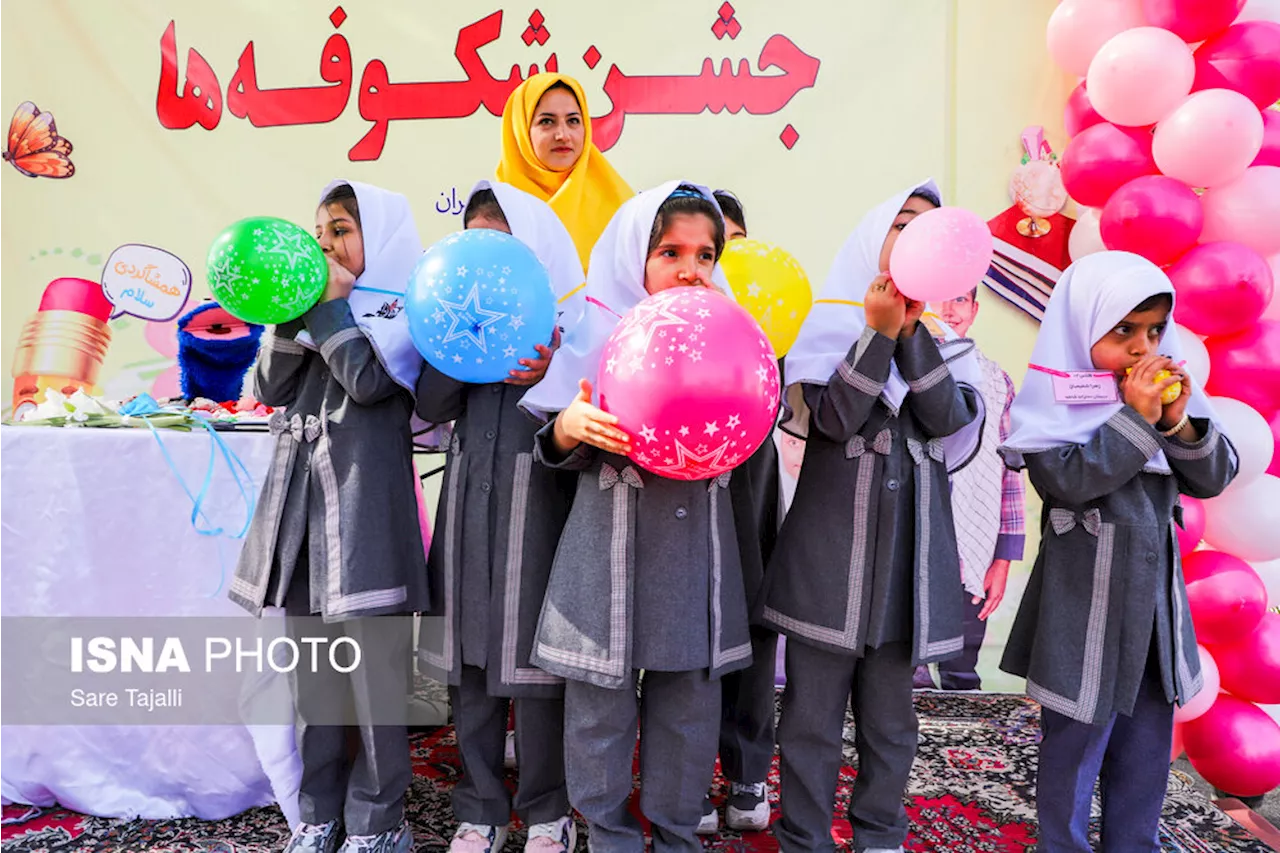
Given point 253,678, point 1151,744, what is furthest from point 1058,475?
point 253,678

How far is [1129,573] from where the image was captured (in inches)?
63.8

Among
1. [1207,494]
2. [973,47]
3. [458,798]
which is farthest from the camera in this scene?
[973,47]

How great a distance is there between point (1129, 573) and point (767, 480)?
2.57 feet

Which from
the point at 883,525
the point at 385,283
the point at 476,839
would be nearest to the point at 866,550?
the point at 883,525

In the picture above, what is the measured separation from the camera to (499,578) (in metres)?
1.69

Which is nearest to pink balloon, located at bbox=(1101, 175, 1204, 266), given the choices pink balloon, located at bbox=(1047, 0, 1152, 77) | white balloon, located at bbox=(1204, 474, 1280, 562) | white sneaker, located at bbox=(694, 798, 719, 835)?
pink balloon, located at bbox=(1047, 0, 1152, 77)

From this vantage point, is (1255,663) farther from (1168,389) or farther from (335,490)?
(335,490)

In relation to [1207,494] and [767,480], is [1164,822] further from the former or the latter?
[767,480]

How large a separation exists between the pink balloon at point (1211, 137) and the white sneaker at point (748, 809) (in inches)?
81.2

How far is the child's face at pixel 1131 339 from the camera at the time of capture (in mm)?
1650

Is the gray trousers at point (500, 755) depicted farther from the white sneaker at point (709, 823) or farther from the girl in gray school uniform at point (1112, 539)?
the girl in gray school uniform at point (1112, 539)

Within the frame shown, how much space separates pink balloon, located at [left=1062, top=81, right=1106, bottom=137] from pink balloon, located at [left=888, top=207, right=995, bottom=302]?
165 centimetres

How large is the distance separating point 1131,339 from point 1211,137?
1068 millimetres

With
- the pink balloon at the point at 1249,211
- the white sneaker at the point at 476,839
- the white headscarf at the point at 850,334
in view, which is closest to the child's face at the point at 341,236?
the white headscarf at the point at 850,334
